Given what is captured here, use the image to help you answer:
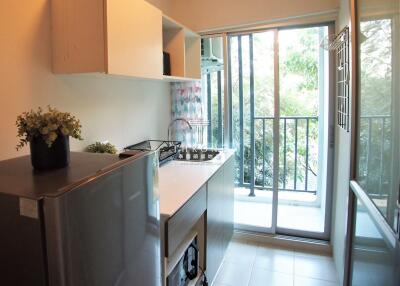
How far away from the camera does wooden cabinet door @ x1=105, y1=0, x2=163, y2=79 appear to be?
1.48 meters

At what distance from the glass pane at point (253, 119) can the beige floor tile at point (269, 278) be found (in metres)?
0.58

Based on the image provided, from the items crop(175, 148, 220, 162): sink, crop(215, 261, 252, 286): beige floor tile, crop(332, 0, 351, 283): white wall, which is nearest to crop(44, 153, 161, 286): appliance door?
crop(215, 261, 252, 286): beige floor tile

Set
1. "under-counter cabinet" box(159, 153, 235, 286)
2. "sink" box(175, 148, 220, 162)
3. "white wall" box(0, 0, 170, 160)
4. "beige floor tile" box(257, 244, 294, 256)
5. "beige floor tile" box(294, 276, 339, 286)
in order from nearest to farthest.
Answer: "white wall" box(0, 0, 170, 160) → "under-counter cabinet" box(159, 153, 235, 286) → "beige floor tile" box(294, 276, 339, 286) → "sink" box(175, 148, 220, 162) → "beige floor tile" box(257, 244, 294, 256)

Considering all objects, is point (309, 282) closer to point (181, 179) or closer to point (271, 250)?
point (271, 250)

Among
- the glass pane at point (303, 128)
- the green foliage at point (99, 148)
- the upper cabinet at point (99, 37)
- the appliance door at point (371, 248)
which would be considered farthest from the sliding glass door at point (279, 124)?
the green foliage at point (99, 148)

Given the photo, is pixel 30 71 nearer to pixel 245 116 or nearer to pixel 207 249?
pixel 207 249

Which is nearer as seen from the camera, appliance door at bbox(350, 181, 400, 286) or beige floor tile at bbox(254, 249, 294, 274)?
appliance door at bbox(350, 181, 400, 286)

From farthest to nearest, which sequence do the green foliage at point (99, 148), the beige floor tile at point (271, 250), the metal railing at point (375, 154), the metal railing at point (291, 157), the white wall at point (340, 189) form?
the metal railing at point (291, 157)
the beige floor tile at point (271, 250)
the white wall at point (340, 189)
the green foliage at point (99, 148)
the metal railing at point (375, 154)

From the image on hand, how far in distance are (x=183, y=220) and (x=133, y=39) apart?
1.05 metres

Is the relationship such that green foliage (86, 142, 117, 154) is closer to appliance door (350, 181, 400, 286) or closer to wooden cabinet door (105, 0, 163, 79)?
wooden cabinet door (105, 0, 163, 79)

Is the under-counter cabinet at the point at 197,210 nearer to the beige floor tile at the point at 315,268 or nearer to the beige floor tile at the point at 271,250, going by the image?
the beige floor tile at the point at 271,250

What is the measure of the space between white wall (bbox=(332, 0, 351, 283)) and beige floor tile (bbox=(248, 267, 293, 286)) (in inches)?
15.9

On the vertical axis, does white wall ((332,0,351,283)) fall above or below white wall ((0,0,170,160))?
below

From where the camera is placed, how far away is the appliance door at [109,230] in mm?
742
